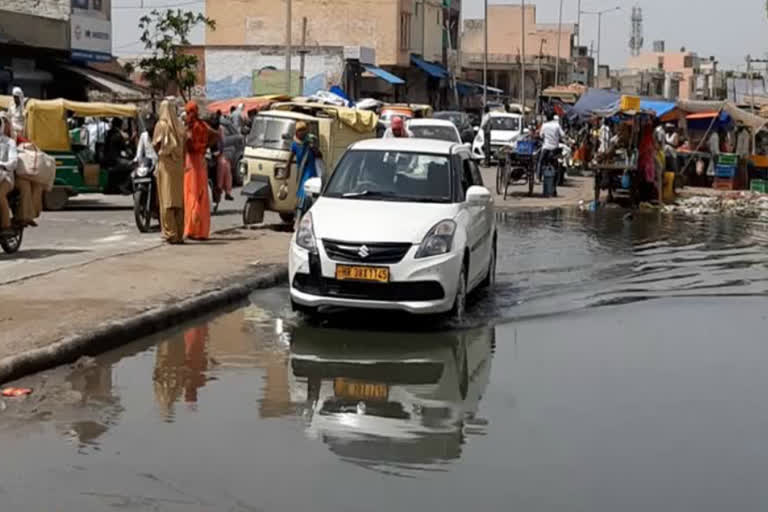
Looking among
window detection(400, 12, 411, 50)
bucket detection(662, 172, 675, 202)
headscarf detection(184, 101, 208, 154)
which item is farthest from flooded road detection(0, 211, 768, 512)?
window detection(400, 12, 411, 50)

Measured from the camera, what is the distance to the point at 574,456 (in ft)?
22.1

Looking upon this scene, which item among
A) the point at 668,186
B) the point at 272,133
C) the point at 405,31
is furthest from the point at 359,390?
the point at 405,31

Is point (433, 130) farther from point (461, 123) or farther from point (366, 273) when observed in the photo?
point (461, 123)

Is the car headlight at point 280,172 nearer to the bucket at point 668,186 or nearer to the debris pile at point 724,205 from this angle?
the debris pile at point 724,205

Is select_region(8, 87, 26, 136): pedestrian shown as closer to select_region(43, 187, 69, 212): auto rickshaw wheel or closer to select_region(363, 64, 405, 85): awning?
select_region(43, 187, 69, 212): auto rickshaw wheel

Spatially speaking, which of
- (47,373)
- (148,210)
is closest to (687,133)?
(148,210)

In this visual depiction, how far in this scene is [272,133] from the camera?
1889 centimetres

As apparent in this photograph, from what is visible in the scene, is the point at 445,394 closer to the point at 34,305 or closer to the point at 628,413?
the point at 628,413

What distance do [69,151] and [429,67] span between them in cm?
5139

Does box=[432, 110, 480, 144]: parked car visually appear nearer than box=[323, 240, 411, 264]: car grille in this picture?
No

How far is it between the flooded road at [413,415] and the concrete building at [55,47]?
23.6m

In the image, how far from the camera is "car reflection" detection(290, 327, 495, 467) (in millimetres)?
6945

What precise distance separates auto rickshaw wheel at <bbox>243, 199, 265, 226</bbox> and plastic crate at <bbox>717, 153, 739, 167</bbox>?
59.2 feet

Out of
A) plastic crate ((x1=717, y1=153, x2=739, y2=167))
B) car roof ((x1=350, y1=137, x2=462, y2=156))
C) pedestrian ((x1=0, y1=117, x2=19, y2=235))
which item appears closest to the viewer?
car roof ((x1=350, y1=137, x2=462, y2=156))
